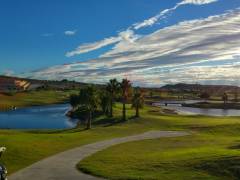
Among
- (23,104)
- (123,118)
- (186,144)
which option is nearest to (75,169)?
(186,144)

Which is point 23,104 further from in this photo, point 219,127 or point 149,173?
point 149,173

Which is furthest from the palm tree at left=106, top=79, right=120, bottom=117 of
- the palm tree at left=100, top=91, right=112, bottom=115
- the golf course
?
the golf course

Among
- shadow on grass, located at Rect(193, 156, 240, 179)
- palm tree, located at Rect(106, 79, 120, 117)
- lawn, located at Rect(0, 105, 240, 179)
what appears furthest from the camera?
palm tree, located at Rect(106, 79, 120, 117)

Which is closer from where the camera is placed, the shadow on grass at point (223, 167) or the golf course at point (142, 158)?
the shadow on grass at point (223, 167)

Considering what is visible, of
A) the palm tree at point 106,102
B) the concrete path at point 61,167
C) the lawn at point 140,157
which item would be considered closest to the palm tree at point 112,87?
the palm tree at point 106,102

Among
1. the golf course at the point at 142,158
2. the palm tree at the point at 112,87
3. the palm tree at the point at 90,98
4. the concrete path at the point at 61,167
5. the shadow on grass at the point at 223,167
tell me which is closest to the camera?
the shadow on grass at the point at 223,167

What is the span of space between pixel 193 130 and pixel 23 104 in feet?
402

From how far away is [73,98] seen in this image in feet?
390

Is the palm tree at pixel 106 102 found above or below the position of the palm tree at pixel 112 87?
below

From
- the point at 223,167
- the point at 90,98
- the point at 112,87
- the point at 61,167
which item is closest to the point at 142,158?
the point at 61,167

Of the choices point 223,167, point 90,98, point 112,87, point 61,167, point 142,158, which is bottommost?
point 61,167

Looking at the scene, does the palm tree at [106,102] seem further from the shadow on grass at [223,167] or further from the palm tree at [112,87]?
the shadow on grass at [223,167]

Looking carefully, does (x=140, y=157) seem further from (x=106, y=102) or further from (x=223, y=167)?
(x=106, y=102)

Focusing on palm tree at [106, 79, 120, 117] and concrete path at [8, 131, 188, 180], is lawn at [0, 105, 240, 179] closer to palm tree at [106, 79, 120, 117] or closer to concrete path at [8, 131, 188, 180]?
concrete path at [8, 131, 188, 180]
